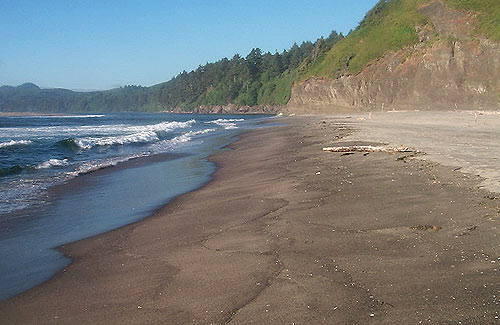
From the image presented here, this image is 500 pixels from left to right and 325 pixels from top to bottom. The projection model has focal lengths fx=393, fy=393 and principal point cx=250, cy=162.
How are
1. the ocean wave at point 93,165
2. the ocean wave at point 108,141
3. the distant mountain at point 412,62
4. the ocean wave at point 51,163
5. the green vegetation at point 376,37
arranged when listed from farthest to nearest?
1. the green vegetation at point 376,37
2. the distant mountain at point 412,62
3. the ocean wave at point 108,141
4. the ocean wave at point 51,163
5. the ocean wave at point 93,165

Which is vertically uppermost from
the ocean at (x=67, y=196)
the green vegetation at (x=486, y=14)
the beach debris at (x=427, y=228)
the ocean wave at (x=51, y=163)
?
the green vegetation at (x=486, y=14)

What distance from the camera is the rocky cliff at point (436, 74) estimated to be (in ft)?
150

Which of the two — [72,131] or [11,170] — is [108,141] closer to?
[11,170]

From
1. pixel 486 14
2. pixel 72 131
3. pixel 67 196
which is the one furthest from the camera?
pixel 486 14

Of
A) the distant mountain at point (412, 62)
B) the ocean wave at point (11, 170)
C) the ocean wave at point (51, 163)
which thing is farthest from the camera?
the distant mountain at point (412, 62)

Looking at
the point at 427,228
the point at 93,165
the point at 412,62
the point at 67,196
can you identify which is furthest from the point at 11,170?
the point at 412,62

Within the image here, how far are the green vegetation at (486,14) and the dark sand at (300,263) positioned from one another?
155 ft

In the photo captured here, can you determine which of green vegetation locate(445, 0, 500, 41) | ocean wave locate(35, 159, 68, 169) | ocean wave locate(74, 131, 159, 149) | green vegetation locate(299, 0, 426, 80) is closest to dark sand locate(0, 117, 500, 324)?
ocean wave locate(35, 159, 68, 169)

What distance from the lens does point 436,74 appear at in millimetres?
50094

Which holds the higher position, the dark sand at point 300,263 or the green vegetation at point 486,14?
the green vegetation at point 486,14

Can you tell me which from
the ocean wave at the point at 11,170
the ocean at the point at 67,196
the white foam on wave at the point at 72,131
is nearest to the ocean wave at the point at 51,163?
the ocean at the point at 67,196

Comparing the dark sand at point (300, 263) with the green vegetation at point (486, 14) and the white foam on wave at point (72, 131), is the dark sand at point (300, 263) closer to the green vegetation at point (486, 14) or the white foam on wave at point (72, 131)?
the white foam on wave at point (72, 131)

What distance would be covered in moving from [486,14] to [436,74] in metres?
8.75

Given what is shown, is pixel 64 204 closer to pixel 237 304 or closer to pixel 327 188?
pixel 327 188
